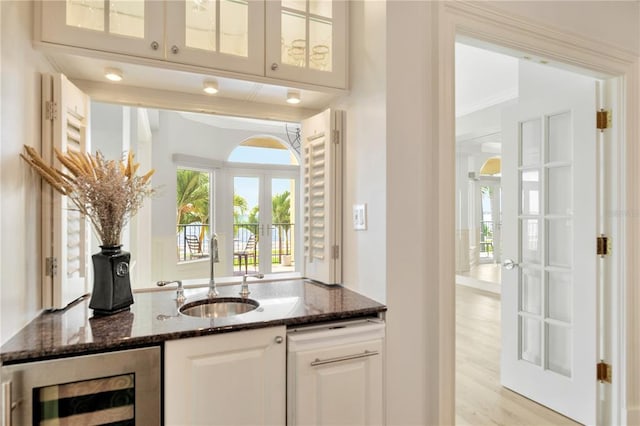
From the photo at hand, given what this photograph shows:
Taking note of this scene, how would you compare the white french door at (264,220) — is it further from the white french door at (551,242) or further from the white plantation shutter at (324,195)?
the white french door at (551,242)

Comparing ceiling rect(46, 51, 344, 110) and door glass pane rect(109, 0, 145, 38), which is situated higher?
door glass pane rect(109, 0, 145, 38)

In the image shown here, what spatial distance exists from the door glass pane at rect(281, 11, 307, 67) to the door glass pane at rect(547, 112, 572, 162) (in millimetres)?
1791

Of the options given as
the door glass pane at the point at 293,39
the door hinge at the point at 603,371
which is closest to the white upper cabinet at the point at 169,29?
the door glass pane at the point at 293,39

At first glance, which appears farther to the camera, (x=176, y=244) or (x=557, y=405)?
(x=176, y=244)

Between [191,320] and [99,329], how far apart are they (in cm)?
32

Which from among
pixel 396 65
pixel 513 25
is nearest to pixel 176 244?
pixel 396 65

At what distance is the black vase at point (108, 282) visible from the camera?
4.79ft

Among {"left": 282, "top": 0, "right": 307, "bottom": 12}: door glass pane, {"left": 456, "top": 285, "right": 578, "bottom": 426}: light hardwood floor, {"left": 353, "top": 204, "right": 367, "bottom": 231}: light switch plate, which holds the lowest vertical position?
{"left": 456, "top": 285, "right": 578, "bottom": 426}: light hardwood floor

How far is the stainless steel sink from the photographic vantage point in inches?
69.5

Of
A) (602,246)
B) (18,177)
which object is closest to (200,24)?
(18,177)

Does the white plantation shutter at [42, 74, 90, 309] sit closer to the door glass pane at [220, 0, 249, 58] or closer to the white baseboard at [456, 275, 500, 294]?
the door glass pane at [220, 0, 249, 58]

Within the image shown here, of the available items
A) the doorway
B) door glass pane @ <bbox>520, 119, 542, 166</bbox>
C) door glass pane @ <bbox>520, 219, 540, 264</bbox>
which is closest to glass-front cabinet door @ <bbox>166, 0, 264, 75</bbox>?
the doorway

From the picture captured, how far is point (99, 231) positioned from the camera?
1499mm

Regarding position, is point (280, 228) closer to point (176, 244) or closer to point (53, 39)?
point (176, 244)
